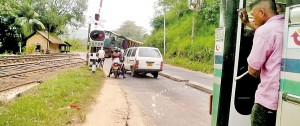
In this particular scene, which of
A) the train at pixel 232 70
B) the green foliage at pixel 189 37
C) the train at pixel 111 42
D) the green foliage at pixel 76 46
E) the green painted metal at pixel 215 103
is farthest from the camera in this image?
the green foliage at pixel 76 46

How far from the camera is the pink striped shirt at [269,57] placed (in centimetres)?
277

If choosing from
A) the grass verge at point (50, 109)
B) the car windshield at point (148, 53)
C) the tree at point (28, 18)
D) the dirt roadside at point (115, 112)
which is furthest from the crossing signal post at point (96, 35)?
the tree at point (28, 18)

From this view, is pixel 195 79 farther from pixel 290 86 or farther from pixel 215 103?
pixel 290 86

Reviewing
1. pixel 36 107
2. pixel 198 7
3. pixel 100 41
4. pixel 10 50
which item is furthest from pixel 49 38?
pixel 198 7

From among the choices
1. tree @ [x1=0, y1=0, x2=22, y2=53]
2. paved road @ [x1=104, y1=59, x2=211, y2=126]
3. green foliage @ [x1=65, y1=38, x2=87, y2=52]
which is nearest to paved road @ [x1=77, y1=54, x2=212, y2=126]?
paved road @ [x1=104, y1=59, x2=211, y2=126]

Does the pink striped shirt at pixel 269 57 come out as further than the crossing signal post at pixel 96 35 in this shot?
No

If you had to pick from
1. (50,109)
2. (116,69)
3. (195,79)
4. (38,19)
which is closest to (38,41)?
(38,19)

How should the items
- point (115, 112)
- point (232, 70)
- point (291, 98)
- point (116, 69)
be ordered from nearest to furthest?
point (291, 98)
point (232, 70)
point (115, 112)
point (116, 69)

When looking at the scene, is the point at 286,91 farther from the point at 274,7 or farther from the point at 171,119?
the point at 171,119

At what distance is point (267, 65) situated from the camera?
2834mm

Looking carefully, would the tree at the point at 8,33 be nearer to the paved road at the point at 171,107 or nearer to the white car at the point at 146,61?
the white car at the point at 146,61

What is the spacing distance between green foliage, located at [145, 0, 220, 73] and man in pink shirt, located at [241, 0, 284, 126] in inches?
1018

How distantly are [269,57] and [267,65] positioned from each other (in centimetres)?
7

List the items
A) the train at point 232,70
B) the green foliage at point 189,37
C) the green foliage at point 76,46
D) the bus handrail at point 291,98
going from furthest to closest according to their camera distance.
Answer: the green foliage at point 76,46, the green foliage at point 189,37, the train at point 232,70, the bus handrail at point 291,98
